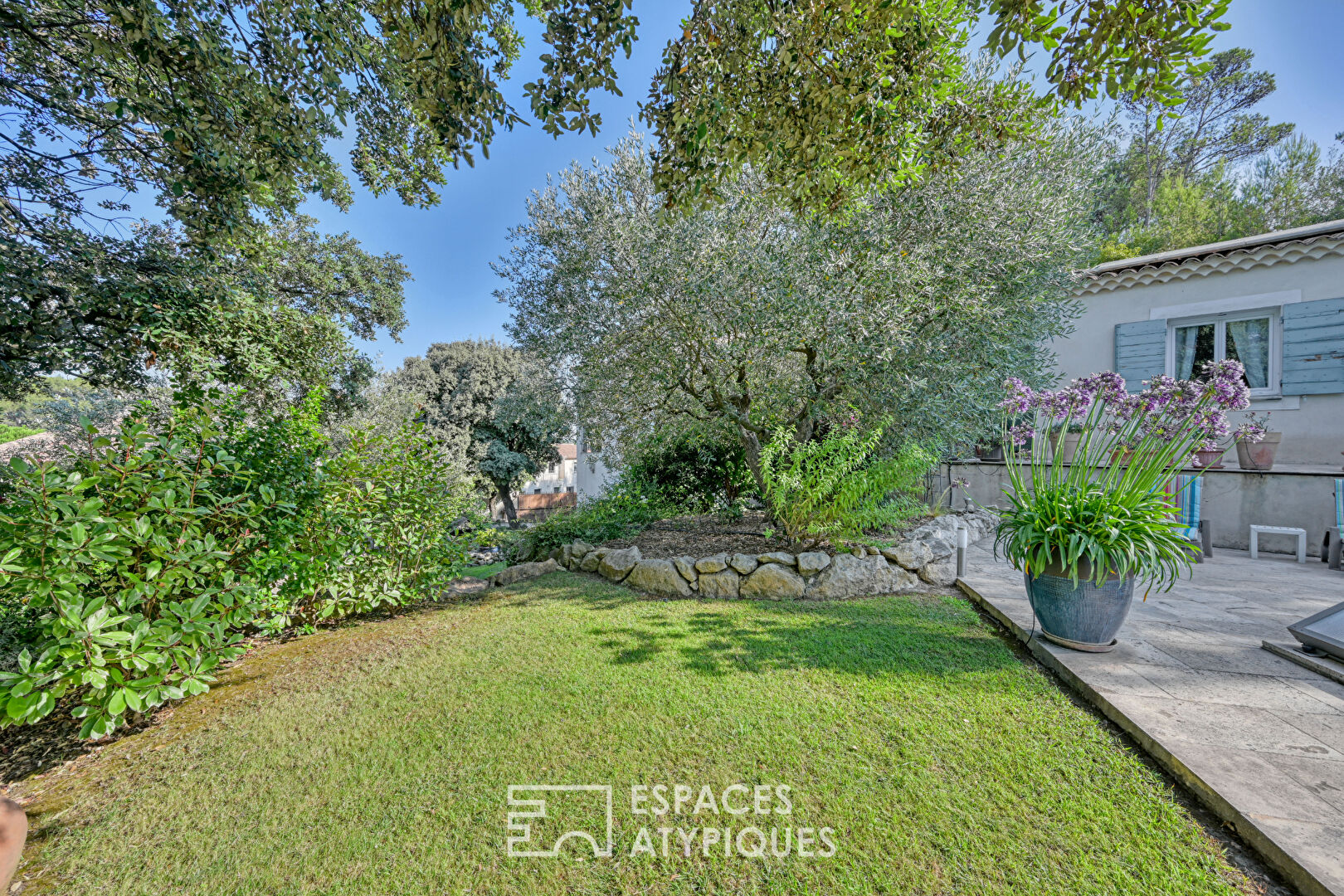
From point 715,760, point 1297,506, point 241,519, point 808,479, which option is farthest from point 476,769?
point 1297,506

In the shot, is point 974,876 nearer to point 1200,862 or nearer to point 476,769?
point 1200,862

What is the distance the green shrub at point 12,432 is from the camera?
13141mm

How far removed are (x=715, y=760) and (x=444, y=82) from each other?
3.95m

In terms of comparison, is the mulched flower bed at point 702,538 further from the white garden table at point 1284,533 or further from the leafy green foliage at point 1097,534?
the white garden table at point 1284,533

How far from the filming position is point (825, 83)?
9.70ft

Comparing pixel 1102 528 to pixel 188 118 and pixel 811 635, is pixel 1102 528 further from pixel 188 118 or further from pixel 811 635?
pixel 188 118

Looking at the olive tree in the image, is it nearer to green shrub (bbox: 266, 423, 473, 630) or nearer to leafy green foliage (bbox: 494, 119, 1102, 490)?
leafy green foliage (bbox: 494, 119, 1102, 490)

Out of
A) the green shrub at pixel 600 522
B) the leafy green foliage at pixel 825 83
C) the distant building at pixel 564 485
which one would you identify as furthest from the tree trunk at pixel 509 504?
the leafy green foliage at pixel 825 83

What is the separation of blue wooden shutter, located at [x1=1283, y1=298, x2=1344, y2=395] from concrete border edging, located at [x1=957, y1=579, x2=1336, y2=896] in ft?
25.4

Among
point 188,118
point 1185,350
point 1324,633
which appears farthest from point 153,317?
point 1185,350

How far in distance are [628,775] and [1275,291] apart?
10.7 m

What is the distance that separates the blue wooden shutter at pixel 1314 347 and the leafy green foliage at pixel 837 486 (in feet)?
21.9

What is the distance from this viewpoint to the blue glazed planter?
9.17 ft

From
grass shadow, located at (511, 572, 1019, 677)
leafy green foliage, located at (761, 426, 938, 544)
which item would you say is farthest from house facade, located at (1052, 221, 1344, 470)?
grass shadow, located at (511, 572, 1019, 677)
